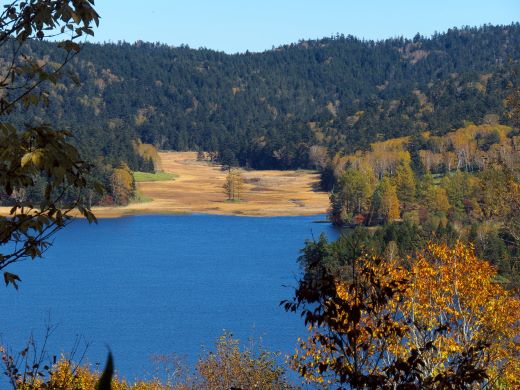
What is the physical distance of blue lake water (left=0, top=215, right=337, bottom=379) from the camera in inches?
1570

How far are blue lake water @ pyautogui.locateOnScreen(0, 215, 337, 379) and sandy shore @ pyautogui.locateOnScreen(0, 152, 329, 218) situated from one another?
563 inches

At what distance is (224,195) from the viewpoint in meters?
117

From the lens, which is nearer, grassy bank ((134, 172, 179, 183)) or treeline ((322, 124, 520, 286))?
treeline ((322, 124, 520, 286))

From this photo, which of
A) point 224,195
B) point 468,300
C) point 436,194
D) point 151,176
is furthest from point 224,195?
point 468,300

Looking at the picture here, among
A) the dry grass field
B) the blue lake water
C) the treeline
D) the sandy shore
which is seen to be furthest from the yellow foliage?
the dry grass field

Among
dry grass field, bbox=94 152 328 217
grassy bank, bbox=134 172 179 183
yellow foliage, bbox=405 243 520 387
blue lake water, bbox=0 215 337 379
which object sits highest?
yellow foliage, bbox=405 243 520 387

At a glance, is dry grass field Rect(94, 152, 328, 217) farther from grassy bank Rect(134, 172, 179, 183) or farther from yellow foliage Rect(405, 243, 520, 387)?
yellow foliage Rect(405, 243, 520, 387)

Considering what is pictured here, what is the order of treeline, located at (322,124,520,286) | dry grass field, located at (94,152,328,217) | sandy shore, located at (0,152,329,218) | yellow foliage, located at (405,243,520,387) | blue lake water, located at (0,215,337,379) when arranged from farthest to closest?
dry grass field, located at (94,152,328,217)
sandy shore, located at (0,152,329,218)
blue lake water, located at (0,215,337,379)
treeline, located at (322,124,520,286)
yellow foliage, located at (405,243,520,387)

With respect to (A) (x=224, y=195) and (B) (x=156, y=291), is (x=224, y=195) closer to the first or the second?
(A) (x=224, y=195)

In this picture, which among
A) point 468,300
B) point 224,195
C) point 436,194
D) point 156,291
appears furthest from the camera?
point 224,195

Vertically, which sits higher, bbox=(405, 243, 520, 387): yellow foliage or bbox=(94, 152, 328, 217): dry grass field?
bbox=(405, 243, 520, 387): yellow foliage

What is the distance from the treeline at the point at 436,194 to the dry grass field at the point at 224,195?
17.9ft

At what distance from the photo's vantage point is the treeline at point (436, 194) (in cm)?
2145

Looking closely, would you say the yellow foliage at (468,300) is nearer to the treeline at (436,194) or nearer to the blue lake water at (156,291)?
the treeline at (436,194)
